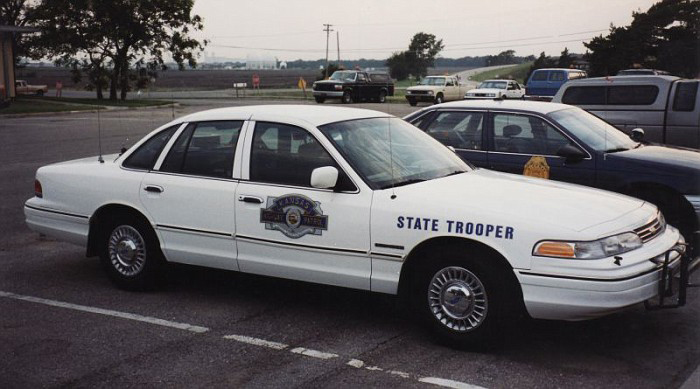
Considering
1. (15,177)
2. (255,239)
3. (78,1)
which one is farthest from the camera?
(78,1)

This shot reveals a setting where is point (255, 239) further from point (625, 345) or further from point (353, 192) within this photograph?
point (625, 345)

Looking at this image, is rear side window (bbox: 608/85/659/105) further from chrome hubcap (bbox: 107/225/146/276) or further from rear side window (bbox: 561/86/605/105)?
chrome hubcap (bbox: 107/225/146/276)

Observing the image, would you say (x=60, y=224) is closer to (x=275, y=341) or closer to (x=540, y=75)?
(x=275, y=341)

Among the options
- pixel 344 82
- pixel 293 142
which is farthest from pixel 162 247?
pixel 344 82

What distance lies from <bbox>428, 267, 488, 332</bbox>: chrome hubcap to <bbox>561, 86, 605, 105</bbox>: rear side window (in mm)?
9246

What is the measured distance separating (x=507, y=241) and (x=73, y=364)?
275 cm

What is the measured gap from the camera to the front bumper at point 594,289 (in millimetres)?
4832

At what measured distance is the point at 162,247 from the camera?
21.2 feet

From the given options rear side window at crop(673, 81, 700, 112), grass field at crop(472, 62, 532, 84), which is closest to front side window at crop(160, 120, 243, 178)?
rear side window at crop(673, 81, 700, 112)

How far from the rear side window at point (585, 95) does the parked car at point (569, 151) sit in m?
4.57

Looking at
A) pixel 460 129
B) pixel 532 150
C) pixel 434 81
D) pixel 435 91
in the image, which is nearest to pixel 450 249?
pixel 532 150

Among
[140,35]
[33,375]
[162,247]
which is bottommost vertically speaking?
[33,375]

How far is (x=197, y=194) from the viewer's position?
6.23 meters

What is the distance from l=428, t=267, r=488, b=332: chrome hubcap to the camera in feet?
16.9
